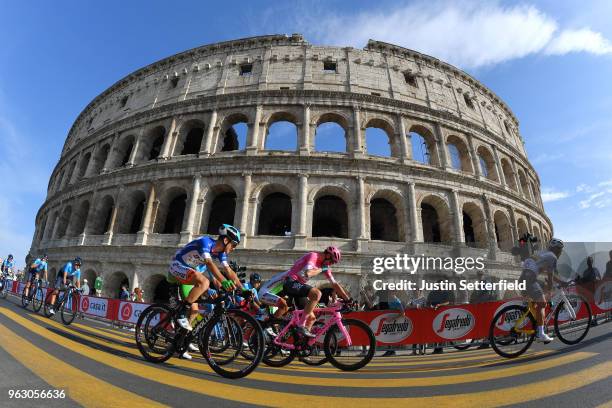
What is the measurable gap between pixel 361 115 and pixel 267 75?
23.1 feet

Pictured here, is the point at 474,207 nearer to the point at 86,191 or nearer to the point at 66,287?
the point at 66,287

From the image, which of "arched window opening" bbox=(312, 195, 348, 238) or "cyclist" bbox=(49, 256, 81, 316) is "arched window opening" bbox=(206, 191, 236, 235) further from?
"cyclist" bbox=(49, 256, 81, 316)

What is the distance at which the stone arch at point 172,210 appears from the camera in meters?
17.8

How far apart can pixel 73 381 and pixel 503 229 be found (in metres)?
22.3

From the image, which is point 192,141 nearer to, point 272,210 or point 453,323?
point 272,210

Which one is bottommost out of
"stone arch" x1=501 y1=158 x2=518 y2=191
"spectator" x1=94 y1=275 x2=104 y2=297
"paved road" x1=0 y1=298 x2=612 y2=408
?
"paved road" x1=0 y1=298 x2=612 y2=408

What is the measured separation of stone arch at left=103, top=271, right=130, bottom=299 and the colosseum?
0.10 meters

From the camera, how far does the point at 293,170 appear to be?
639 inches

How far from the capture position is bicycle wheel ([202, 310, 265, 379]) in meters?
3.32

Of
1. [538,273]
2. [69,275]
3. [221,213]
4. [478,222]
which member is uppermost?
[221,213]

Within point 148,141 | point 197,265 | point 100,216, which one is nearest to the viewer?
point 197,265

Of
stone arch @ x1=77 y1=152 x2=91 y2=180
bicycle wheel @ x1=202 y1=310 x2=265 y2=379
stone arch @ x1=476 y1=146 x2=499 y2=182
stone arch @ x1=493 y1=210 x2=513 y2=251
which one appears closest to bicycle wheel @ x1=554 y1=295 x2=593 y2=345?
bicycle wheel @ x1=202 y1=310 x2=265 y2=379

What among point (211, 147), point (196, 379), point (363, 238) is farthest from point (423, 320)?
point (211, 147)

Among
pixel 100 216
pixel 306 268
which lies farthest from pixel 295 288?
pixel 100 216
